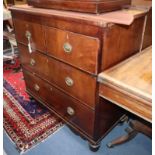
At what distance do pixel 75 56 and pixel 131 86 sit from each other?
42 cm

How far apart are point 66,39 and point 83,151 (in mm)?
927

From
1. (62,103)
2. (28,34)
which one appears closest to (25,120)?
(62,103)

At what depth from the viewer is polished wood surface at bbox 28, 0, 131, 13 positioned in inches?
40.5

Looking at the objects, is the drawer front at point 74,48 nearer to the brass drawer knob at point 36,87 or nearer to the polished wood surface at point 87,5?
the polished wood surface at point 87,5

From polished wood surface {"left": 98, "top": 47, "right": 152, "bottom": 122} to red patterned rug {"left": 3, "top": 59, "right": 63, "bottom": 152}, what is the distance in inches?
32.5

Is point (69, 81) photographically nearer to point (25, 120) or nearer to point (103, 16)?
point (103, 16)

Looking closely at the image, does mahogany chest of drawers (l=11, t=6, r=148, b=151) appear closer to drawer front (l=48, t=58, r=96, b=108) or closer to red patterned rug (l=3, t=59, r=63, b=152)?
drawer front (l=48, t=58, r=96, b=108)

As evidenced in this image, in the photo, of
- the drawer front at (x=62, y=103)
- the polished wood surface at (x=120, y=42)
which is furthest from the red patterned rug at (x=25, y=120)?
the polished wood surface at (x=120, y=42)

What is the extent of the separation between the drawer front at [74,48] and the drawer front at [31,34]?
92mm

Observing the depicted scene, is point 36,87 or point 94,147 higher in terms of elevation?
point 36,87

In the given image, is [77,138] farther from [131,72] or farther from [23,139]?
[131,72]

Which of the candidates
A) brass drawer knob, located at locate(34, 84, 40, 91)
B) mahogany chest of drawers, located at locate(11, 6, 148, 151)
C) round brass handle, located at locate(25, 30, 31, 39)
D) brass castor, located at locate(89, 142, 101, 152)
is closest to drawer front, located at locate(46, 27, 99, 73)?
mahogany chest of drawers, located at locate(11, 6, 148, 151)

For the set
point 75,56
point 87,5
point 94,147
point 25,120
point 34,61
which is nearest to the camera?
point 87,5

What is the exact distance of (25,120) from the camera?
1786 mm
